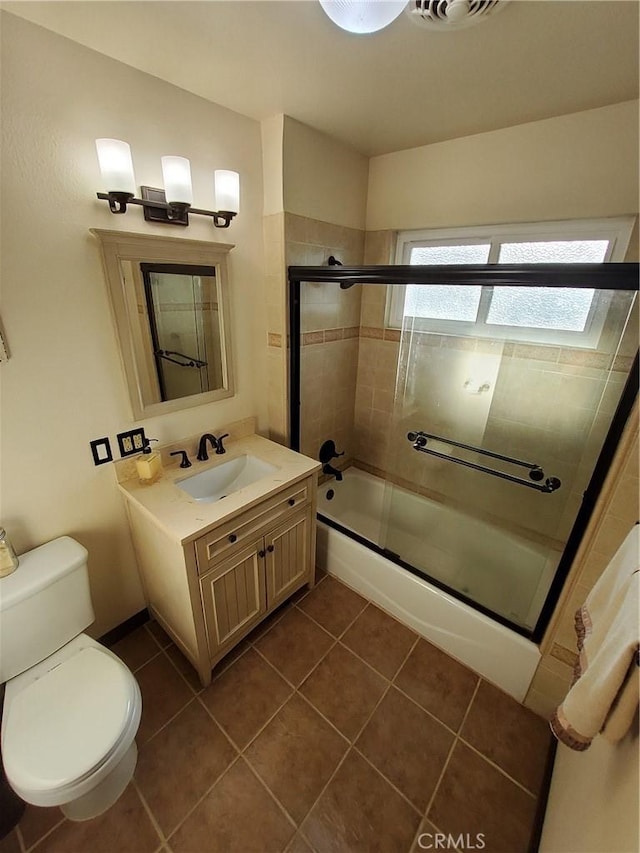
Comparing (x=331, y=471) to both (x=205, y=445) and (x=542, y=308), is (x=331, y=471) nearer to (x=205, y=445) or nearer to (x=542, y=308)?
(x=205, y=445)

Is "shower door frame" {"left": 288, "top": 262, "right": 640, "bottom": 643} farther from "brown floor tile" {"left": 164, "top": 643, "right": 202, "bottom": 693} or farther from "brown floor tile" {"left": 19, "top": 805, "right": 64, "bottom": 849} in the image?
"brown floor tile" {"left": 19, "top": 805, "right": 64, "bottom": 849}

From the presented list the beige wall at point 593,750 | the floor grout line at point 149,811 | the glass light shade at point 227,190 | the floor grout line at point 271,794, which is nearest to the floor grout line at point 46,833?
the floor grout line at point 149,811

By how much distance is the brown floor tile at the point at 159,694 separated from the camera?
1376 millimetres

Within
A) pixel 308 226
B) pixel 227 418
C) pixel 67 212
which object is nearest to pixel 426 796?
pixel 227 418

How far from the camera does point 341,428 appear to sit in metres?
2.55

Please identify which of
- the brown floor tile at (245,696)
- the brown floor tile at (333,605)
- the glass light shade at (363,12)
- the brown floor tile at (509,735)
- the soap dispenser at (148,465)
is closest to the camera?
the glass light shade at (363,12)

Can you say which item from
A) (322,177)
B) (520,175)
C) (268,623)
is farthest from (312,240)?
(268,623)

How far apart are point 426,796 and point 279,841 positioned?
1.69ft

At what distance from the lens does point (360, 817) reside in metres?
1.15

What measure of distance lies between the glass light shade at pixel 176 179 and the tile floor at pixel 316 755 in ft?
6.47

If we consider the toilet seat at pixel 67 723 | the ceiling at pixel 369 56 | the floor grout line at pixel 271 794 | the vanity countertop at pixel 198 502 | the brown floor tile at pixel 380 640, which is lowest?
the floor grout line at pixel 271 794

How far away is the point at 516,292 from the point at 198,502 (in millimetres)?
1887

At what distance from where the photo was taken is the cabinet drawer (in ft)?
4.27

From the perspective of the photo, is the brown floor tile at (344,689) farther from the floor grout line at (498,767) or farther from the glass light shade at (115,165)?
the glass light shade at (115,165)
